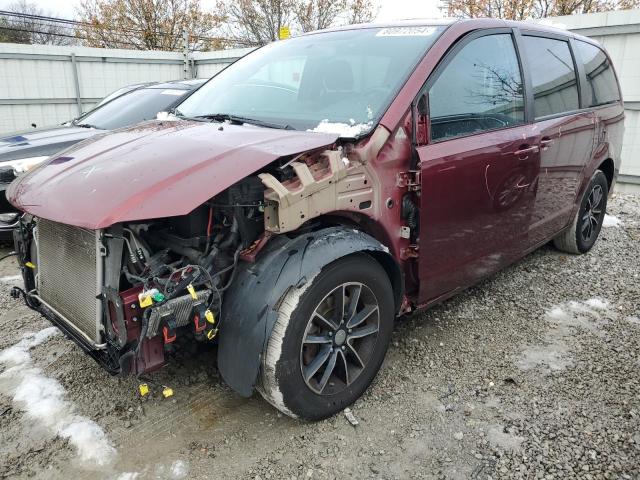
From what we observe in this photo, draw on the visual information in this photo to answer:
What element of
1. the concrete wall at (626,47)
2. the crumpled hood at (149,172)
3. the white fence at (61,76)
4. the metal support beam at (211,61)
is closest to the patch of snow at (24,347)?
the crumpled hood at (149,172)

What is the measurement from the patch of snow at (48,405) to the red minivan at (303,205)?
46cm

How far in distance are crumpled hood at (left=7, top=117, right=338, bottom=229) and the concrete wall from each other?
7.18 m

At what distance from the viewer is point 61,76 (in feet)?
38.1

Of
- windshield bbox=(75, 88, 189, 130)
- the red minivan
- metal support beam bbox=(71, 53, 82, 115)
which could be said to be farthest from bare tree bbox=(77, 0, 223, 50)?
the red minivan

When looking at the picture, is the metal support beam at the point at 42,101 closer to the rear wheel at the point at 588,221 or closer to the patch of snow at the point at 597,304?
the rear wheel at the point at 588,221

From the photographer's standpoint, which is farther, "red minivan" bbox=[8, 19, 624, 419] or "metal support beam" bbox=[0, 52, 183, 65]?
"metal support beam" bbox=[0, 52, 183, 65]

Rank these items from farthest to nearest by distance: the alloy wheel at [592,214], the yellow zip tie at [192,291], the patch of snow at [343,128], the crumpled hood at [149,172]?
the alloy wheel at [592,214], the patch of snow at [343,128], the yellow zip tie at [192,291], the crumpled hood at [149,172]

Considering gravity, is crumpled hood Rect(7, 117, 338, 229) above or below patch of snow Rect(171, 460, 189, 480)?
above

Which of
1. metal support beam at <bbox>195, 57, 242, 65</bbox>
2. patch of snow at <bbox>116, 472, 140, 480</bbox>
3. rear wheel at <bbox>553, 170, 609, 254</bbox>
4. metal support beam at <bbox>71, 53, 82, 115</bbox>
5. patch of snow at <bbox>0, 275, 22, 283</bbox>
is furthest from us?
metal support beam at <bbox>195, 57, 242, 65</bbox>

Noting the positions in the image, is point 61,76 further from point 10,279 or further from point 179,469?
point 179,469

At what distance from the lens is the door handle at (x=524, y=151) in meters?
3.19

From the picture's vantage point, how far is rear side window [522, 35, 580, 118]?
3480 mm

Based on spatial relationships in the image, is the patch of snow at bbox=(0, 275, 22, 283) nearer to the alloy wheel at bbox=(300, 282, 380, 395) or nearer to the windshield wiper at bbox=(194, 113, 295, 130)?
the windshield wiper at bbox=(194, 113, 295, 130)

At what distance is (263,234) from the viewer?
7.47ft
